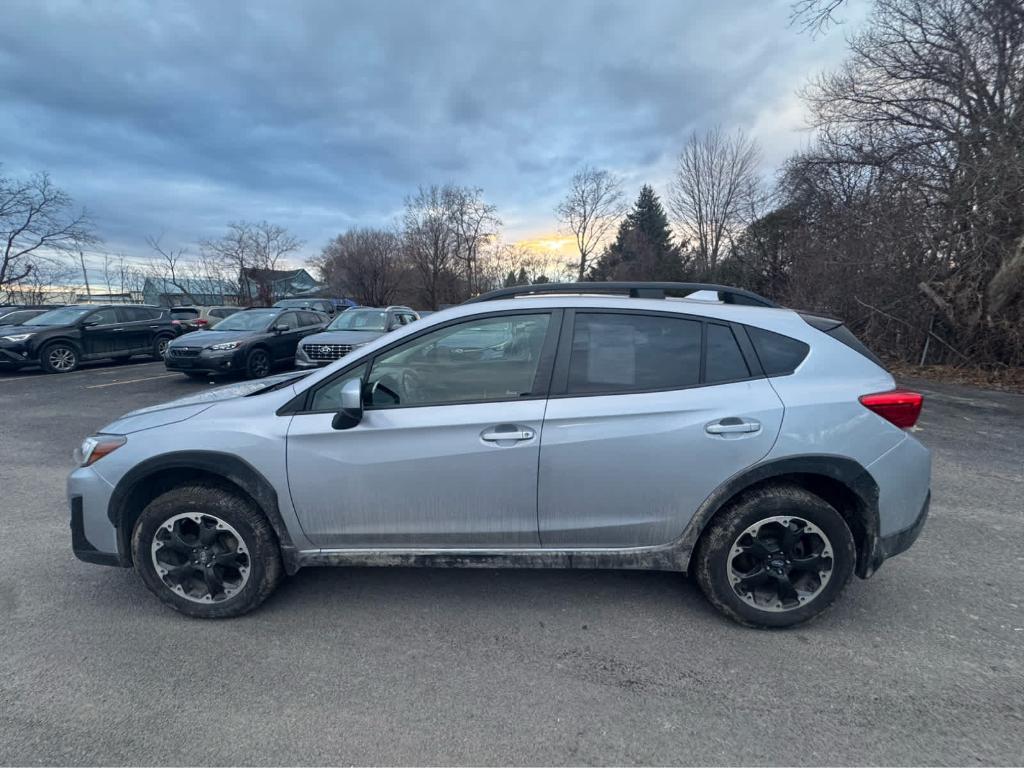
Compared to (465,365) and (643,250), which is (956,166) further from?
(643,250)

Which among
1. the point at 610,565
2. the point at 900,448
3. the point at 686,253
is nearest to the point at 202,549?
the point at 610,565

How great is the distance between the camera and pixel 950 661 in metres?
2.37

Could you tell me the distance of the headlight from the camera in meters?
2.69

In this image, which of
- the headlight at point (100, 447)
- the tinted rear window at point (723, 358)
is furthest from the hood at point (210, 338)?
the tinted rear window at point (723, 358)

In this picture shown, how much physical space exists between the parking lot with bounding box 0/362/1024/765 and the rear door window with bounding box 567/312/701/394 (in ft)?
4.18

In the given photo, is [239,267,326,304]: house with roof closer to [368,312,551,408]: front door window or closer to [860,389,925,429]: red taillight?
[368,312,551,408]: front door window

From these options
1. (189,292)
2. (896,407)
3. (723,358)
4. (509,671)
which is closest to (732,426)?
(723,358)

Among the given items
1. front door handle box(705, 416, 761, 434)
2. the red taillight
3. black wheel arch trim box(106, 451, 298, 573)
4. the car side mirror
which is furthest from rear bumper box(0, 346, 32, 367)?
the red taillight

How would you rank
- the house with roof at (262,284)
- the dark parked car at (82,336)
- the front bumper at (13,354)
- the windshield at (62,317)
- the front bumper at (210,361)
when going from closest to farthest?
the front bumper at (210,361) < the front bumper at (13,354) < the dark parked car at (82,336) < the windshield at (62,317) < the house with roof at (262,284)

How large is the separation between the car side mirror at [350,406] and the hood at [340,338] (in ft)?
24.5

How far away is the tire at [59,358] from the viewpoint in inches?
464

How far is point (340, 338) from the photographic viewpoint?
9961mm

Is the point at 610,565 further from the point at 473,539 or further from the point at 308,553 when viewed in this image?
the point at 308,553

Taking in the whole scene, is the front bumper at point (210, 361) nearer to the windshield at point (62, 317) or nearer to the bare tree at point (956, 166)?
the windshield at point (62, 317)
